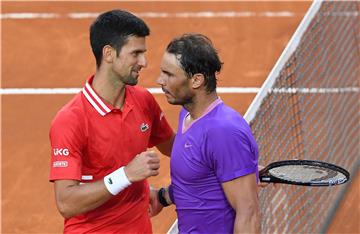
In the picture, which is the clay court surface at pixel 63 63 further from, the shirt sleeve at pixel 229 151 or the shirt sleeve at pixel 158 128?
the shirt sleeve at pixel 229 151

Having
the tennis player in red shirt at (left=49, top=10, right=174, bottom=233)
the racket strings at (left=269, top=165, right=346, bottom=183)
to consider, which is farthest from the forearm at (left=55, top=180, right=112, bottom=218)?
the racket strings at (left=269, top=165, right=346, bottom=183)

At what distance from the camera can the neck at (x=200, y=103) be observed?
189 inches

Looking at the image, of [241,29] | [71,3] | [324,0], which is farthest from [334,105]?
[71,3]

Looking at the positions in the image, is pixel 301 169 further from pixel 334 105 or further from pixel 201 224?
pixel 334 105

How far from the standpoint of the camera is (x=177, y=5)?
12141 mm

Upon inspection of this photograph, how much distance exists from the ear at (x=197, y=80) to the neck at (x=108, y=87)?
727 millimetres

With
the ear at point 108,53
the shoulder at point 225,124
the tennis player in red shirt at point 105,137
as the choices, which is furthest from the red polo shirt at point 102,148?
the shoulder at point 225,124

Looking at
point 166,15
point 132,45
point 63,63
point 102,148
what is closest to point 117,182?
point 102,148

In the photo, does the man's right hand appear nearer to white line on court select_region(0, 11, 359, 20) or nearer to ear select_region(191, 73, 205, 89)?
ear select_region(191, 73, 205, 89)

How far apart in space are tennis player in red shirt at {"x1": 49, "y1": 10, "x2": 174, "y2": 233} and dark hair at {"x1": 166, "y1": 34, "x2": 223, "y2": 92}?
534mm

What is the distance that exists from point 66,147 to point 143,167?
567 millimetres

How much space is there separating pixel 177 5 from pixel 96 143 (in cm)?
716

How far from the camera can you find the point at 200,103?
481 centimetres

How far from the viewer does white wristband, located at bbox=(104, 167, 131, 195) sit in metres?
4.87
